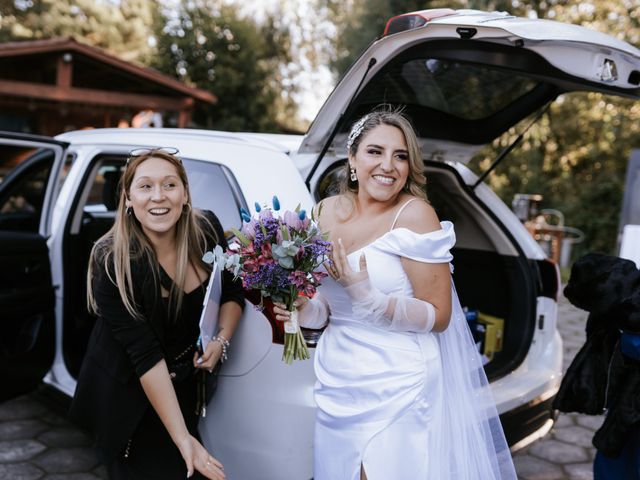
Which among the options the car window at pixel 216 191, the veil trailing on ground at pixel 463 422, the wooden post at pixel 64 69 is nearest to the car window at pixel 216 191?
the car window at pixel 216 191

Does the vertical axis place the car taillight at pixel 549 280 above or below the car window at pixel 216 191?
below

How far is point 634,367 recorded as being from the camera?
6.71 feet

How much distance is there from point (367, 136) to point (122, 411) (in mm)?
1295

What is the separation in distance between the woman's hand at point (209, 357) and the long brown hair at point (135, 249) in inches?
6.6

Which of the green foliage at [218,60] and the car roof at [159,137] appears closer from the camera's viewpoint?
the car roof at [159,137]

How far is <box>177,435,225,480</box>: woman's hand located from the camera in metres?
1.87

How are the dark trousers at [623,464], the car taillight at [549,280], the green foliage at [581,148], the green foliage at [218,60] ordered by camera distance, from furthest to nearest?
1. the green foliage at [218,60]
2. the green foliage at [581,148]
3. the car taillight at [549,280]
4. the dark trousers at [623,464]

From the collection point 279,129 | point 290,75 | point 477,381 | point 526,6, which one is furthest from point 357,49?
point 477,381

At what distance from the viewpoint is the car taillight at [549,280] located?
297cm

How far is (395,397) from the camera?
5.61 ft

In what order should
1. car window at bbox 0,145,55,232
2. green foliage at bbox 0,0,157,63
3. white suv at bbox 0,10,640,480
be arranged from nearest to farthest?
white suv at bbox 0,10,640,480, car window at bbox 0,145,55,232, green foliage at bbox 0,0,157,63

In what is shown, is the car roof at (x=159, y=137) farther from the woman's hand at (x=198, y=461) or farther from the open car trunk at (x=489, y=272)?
the woman's hand at (x=198, y=461)

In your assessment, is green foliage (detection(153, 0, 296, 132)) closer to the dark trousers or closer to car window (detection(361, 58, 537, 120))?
car window (detection(361, 58, 537, 120))

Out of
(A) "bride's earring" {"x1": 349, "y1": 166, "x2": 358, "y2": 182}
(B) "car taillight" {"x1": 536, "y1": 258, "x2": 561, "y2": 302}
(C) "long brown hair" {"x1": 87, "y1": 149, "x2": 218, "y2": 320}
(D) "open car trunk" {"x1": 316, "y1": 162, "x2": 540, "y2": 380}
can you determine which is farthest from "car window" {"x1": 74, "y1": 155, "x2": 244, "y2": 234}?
(B) "car taillight" {"x1": 536, "y1": 258, "x2": 561, "y2": 302}
